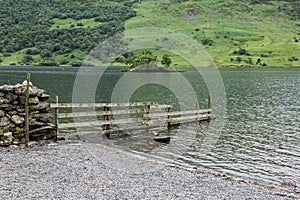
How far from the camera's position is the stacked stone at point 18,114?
21.5 metres

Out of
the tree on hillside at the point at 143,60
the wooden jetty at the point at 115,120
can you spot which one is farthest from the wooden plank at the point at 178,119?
the tree on hillside at the point at 143,60

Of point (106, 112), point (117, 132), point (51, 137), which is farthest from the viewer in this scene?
point (117, 132)

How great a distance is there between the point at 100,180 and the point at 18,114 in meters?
9.29

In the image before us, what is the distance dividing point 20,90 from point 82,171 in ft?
27.2

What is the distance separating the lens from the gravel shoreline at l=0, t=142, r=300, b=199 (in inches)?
542

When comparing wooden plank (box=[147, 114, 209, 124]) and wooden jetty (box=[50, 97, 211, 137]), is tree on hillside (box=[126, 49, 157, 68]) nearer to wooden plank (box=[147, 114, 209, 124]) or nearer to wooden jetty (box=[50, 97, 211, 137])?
wooden jetty (box=[50, 97, 211, 137])

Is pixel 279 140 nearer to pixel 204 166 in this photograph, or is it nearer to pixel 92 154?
pixel 204 166

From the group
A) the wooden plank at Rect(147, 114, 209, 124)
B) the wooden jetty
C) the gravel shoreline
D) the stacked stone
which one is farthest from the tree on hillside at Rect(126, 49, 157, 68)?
the gravel shoreline

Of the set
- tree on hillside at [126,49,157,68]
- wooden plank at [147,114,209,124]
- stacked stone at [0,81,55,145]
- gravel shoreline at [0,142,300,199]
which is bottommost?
gravel shoreline at [0,142,300,199]

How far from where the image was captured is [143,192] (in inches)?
565

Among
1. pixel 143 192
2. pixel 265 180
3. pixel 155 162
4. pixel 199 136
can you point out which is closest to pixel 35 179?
pixel 143 192

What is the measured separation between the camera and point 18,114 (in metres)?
22.0

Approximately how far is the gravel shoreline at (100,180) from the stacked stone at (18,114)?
131 centimetres

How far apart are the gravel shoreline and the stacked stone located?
1307 mm
